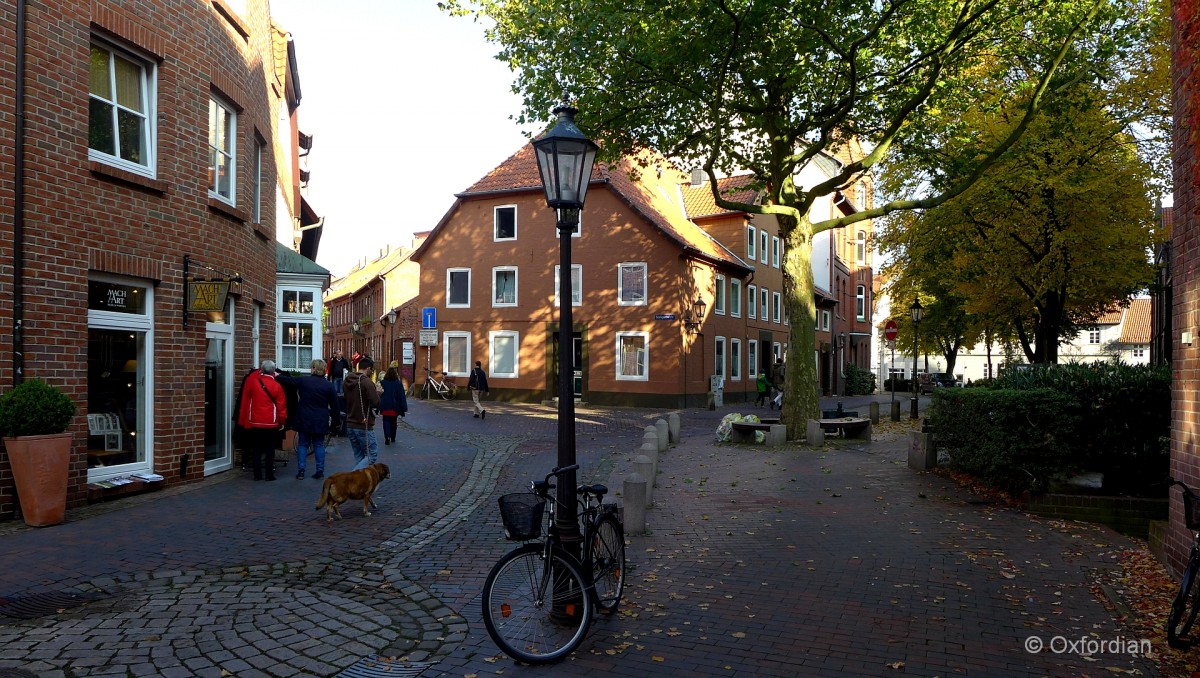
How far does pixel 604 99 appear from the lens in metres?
16.0

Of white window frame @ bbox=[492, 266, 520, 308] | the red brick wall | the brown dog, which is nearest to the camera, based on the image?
Answer: the red brick wall

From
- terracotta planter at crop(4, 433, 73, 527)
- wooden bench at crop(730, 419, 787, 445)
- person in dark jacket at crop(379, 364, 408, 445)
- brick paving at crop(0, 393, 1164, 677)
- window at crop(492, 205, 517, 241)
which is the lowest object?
brick paving at crop(0, 393, 1164, 677)

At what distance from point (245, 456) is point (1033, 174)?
17.5m

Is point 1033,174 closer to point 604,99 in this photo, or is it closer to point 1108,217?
point 1108,217

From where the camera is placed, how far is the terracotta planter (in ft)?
26.7

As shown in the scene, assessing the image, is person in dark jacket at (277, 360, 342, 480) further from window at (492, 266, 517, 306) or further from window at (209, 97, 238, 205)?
window at (492, 266, 517, 306)

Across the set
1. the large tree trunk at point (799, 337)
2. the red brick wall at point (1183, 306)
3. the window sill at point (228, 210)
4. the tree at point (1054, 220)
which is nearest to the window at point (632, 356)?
the tree at point (1054, 220)

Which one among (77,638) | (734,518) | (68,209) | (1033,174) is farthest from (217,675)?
(1033,174)

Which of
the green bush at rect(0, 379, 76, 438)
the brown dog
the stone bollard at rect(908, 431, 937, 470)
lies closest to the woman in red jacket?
the brown dog

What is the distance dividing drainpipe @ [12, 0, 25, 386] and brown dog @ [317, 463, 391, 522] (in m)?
3.36

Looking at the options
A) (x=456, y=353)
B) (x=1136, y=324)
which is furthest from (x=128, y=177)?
(x=1136, y=324)

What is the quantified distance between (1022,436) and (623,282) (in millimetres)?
23024

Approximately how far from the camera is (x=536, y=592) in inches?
203

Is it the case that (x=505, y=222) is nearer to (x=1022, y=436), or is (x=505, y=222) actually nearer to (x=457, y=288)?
(x=457, y=288)
